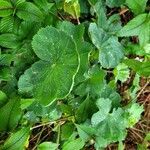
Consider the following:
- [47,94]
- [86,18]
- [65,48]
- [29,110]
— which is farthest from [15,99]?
[86,18]

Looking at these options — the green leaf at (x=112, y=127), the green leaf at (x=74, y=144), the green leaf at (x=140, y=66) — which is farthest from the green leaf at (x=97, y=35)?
the green leaf at (x=74, y=144)

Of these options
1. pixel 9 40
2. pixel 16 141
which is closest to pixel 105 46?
pixel 9 40

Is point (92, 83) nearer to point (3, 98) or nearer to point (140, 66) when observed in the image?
point (140, 66)

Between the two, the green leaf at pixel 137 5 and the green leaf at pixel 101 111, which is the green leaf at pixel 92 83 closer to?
the green leaf at pixel 101 111

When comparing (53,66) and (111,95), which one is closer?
(53,66)

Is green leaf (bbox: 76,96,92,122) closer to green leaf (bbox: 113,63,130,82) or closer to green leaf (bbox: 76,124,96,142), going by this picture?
green leaf (bbox: 76,124,96,142)

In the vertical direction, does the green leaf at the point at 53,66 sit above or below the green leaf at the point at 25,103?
above
